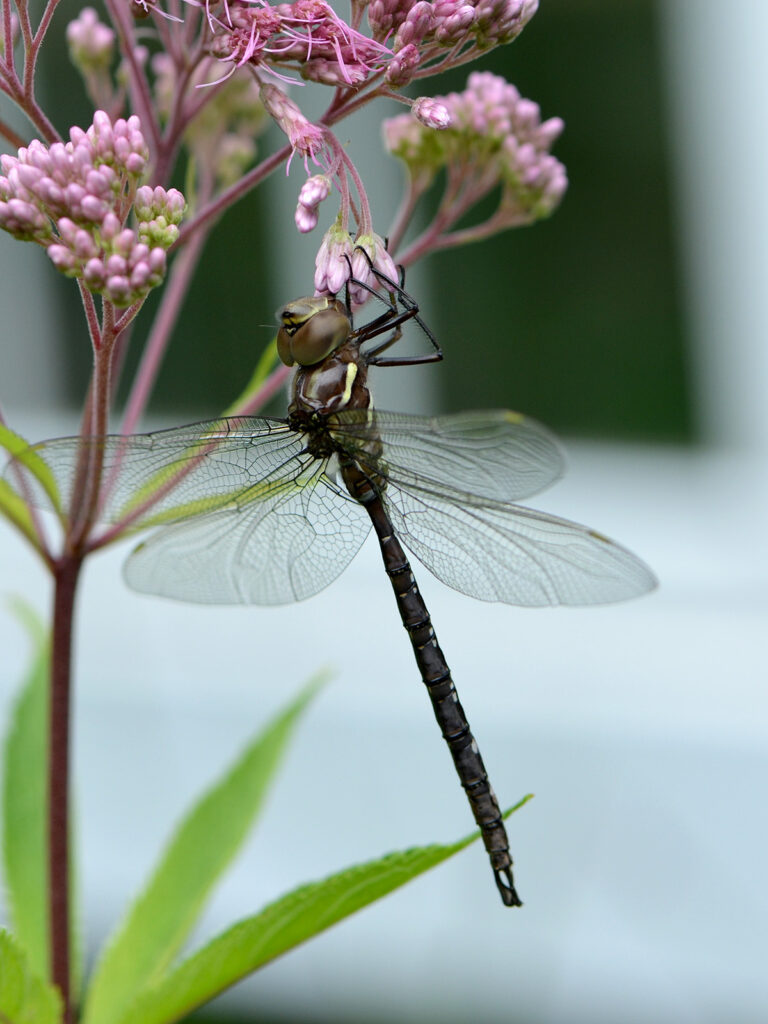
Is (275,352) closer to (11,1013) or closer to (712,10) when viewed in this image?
(11,1013)

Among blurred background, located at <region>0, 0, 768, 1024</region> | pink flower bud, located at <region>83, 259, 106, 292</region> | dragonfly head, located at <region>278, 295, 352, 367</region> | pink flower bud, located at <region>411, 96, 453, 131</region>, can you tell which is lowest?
blurred background, located at <region>0, 0, 768, 1024</region>

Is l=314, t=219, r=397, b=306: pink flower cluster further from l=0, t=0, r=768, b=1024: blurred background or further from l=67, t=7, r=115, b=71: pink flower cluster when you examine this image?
l=0, t=0, r=768, b=1024: blurred background

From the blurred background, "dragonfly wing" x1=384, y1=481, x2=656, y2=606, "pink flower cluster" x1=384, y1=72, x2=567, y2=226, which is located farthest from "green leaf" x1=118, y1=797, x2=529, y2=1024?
the blurred background

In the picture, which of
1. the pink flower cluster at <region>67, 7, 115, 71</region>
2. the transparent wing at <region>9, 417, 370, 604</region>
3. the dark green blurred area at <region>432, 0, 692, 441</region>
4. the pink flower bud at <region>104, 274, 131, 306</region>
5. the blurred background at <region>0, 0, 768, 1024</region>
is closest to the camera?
the pink flower bud at <region>104, 274, 131, 306</region>

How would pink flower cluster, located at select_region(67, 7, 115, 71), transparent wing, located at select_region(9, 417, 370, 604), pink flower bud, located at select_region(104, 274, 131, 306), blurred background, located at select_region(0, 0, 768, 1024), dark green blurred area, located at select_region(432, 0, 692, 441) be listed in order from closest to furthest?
pink flower bud, located at select_region(104, 274, 131, 306) < transparent wing, located at select_region(9, 417, 370, 604) < pink flower cluster, located at select_region(67, 7, 115, 71) < blurred background, located at select_region(0, 0, 768, 1024) < dark green blurred area, located at select_region(432, 0, 692, 441)

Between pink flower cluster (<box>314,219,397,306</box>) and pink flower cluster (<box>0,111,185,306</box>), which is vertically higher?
pink flower cluster (<box>0,111,185,306</box>)

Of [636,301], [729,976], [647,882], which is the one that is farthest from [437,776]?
[636,301]

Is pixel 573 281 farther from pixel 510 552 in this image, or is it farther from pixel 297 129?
pixel 297 129

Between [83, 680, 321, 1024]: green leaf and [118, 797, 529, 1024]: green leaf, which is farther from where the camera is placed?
[83, 680, 321, 1024]: green leaf
